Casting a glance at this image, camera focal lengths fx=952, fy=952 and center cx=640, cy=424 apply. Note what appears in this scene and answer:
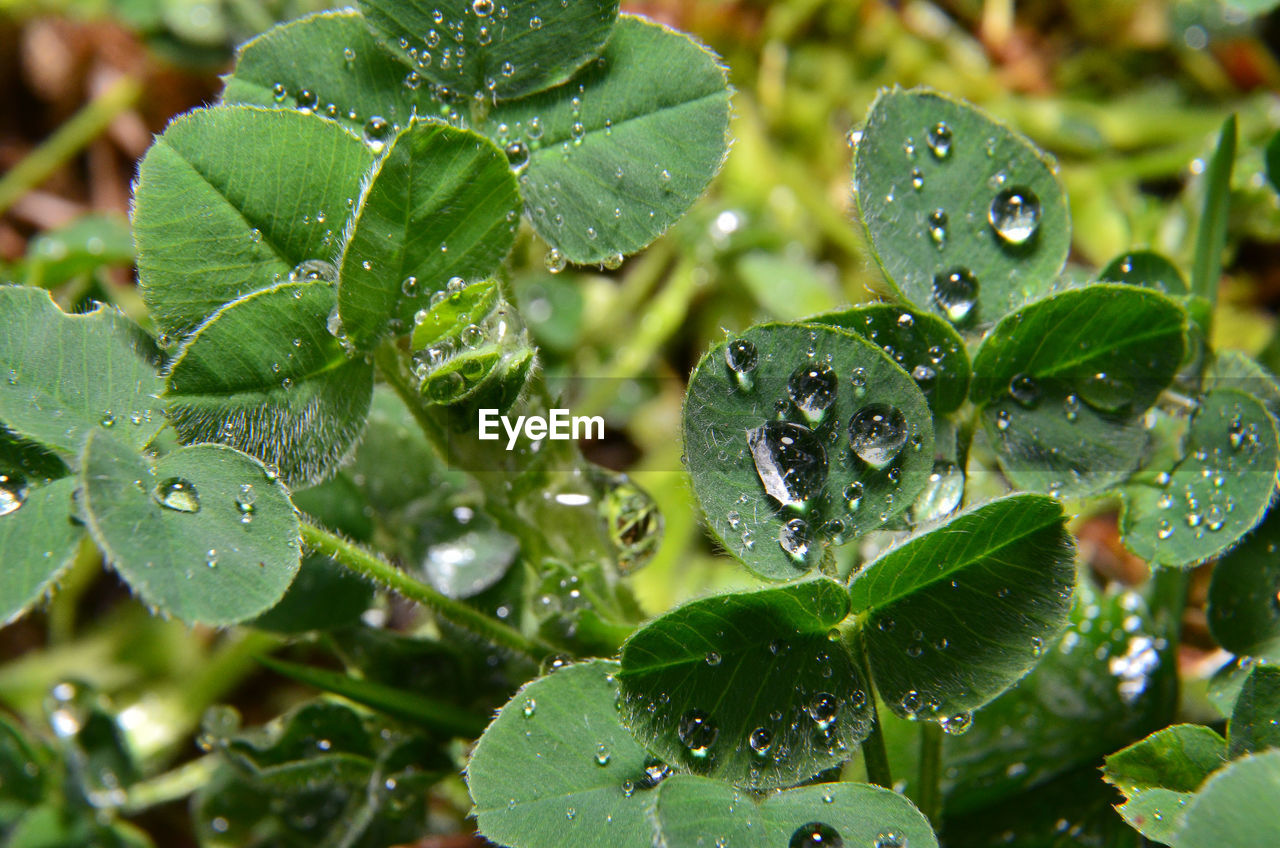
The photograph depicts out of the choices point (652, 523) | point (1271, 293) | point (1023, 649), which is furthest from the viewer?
point (1271, 293)

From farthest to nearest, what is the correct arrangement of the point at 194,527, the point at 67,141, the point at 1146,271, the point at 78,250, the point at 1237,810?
1. the point at 67,141
2. the point at 78,250
3. the point at 1146,271
4. the point at 194,527
5. the point at 1237,810

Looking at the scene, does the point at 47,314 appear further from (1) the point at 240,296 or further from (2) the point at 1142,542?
(2) the point at 1142,542

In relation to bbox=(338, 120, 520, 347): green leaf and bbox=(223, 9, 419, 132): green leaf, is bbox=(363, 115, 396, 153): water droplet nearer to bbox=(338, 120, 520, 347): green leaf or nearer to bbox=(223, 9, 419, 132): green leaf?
bbox=(223, 9, 419, 132): green leaf

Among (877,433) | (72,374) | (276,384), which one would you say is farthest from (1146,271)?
(72,374)

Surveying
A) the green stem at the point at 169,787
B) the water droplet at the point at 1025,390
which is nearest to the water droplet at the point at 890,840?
the water droplet at the point at 1025,390

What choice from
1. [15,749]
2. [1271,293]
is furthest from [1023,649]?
[1271,293]

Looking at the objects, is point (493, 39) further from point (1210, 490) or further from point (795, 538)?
point (1210, 490)
